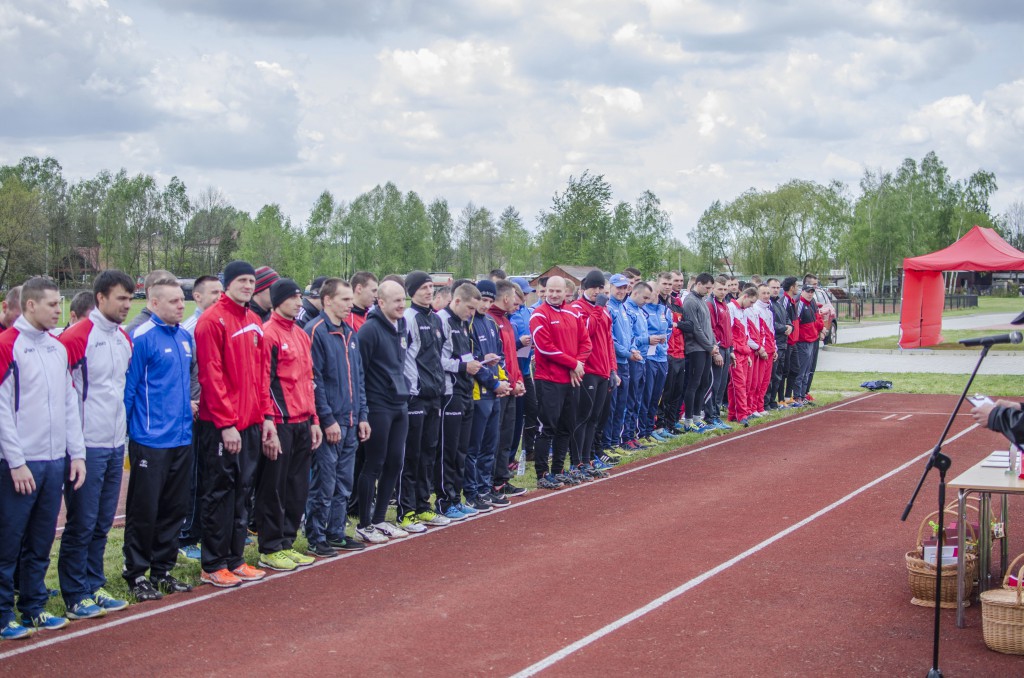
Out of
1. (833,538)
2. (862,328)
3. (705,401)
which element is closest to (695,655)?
(833,538)

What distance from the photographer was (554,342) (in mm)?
10812

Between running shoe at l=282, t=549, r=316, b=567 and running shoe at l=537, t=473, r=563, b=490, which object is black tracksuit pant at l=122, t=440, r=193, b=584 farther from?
running shoe at l=537, t=473, r=563, b=490

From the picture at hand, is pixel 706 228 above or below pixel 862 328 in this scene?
above

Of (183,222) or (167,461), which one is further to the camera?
(183,222)

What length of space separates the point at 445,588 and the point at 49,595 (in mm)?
2718

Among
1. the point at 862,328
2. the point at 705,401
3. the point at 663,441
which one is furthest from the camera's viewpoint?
the point at 862,328

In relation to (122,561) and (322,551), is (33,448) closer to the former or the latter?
(122,561)

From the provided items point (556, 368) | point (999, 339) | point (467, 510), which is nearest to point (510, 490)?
point (467, 510)

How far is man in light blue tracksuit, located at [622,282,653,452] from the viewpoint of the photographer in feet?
44.3

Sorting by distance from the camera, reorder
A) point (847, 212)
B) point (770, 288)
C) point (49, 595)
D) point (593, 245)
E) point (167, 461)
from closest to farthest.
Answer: point (49, 595)
point (167, 461)
point (770, 288)
point (593, 245)
point (847, 212)

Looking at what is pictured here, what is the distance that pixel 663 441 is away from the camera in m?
14.3

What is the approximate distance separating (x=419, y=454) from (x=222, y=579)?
2.43 metres

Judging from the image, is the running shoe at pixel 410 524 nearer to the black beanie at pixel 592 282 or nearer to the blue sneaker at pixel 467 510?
the blue sneaker at pixel 467 510

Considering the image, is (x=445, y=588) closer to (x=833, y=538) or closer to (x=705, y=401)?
(x=833, y=538)
